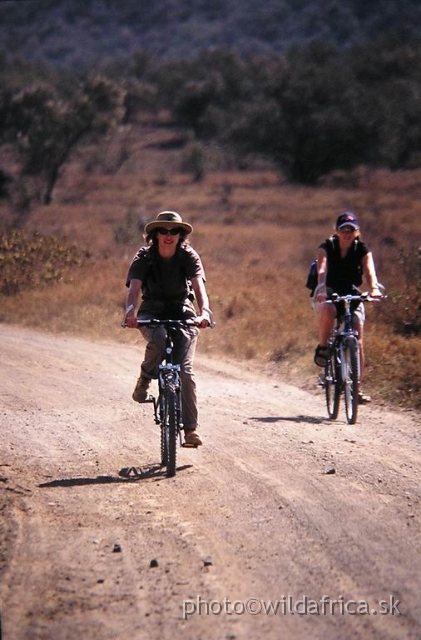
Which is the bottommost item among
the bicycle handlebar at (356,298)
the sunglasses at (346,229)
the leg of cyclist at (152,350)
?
the leg of cyclist at (152,350)

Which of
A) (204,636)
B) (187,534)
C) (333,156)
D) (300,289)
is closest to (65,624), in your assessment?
(204,636)

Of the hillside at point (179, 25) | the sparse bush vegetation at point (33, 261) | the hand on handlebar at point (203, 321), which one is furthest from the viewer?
the hillside at point (179, 25)

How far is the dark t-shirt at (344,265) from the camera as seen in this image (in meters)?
8.88

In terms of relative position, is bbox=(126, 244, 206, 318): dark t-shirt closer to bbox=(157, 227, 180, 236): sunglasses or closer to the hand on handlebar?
bbox=(157, 227, 180, 236): sunglasses

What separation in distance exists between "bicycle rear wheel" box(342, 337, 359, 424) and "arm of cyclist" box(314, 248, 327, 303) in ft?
1.55

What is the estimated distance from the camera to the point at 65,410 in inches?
358

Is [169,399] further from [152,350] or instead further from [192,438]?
[152,350]

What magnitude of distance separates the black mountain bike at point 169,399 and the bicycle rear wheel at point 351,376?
2.20m

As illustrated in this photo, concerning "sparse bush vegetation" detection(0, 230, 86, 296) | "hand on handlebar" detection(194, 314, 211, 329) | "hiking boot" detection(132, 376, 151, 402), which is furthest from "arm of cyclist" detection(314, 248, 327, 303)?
"sparse bush vegetation" detection(0, 230, 86, 296)

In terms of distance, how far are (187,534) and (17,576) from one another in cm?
104

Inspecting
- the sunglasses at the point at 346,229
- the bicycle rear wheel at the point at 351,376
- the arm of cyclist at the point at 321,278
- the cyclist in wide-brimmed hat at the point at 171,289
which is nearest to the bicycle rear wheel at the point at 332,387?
the bicycle rear wheel at the point at 351,376

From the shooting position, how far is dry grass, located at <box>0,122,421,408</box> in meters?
12.4

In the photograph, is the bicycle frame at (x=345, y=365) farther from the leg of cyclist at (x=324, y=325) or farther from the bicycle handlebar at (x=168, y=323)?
the bicycle handlebar at (x=168, y=323)

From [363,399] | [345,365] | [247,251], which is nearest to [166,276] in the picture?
[345,365]
